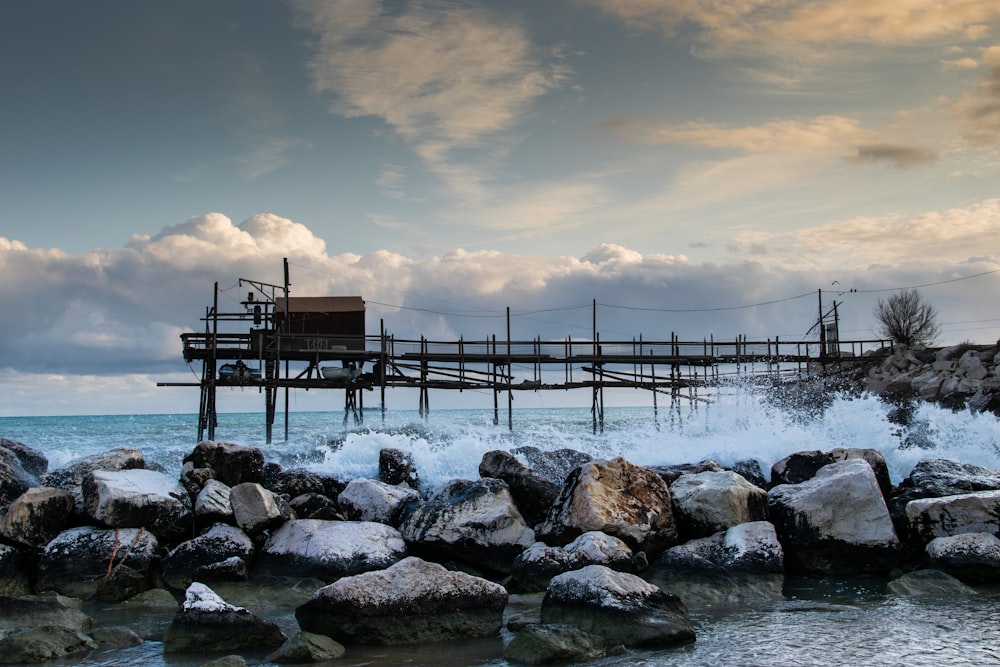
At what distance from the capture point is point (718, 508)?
11.7 metres

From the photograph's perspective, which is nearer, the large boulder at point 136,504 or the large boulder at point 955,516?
the large boulder at point 955,516

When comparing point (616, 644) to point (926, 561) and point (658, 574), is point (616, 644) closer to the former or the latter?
point (658, 574)

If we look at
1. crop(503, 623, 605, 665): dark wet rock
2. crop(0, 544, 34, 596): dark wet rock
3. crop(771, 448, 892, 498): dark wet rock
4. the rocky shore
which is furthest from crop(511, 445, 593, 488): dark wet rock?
crop(0, 544, 34, 596): dark wet rock

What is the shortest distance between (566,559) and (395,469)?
5.70 m

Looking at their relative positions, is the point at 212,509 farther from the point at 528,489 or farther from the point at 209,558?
the point at 528,489

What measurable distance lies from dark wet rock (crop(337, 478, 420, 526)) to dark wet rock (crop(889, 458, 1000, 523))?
277 inches

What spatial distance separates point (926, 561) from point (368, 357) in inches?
934

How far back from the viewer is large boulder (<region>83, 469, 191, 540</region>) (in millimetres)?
11664

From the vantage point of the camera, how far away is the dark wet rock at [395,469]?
15.4 metres

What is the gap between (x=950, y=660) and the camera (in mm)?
7598

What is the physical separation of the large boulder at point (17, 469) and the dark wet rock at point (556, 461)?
26.4 feet

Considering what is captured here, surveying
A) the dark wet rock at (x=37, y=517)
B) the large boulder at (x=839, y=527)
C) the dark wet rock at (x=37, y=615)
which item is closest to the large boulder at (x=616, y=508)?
the large boulder at (x=839, y=527)

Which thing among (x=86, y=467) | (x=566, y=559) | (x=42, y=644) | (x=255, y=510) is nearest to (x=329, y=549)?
(x=255, y=510)

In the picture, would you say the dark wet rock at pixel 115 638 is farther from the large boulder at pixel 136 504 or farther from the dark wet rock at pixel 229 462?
the dark wet rock at pixel 229 462
